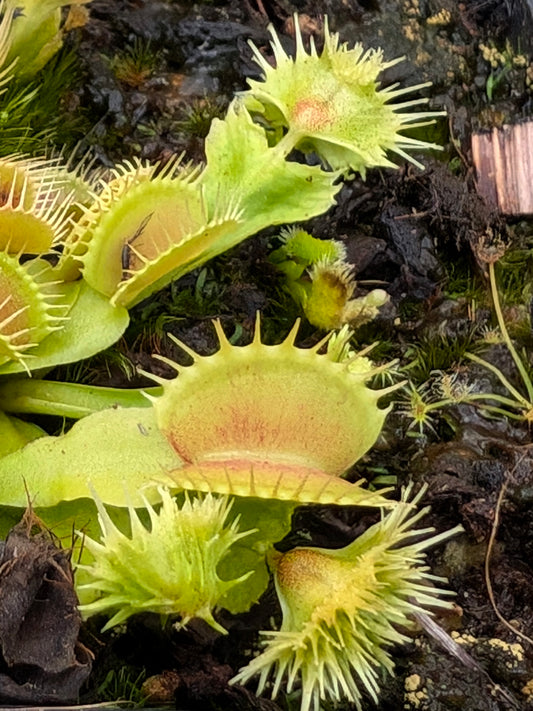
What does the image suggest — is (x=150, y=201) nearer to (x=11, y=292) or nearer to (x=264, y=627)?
(x=11, y=292)

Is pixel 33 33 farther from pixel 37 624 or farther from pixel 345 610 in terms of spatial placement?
pixel 345 610

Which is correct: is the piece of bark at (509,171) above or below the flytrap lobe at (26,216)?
below

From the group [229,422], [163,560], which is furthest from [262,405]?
[163,560]

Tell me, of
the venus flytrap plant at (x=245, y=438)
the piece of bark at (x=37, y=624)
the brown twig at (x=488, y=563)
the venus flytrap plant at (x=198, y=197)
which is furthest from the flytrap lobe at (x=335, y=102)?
the piece of bark at (x=37, y=624)

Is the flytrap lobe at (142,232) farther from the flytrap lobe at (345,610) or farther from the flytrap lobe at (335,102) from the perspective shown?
the flytrap lobe at (345,610)

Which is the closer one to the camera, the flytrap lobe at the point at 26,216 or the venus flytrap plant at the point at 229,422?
the venus flytrap plant at the point at 229,422

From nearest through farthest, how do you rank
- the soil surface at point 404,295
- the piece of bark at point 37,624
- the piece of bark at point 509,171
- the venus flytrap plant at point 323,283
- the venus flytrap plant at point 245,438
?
the piece of bark at point 37,624 → the venus flytrap plant at point 245,438 → the soil surface at point 404,295 → the venus flytrap plant at point 323,283 → the piece of bark at point 509,171

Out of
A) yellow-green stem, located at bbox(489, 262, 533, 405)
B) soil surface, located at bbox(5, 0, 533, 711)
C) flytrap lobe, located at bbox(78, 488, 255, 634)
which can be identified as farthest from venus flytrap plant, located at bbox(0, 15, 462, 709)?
yellow-green stem, located at bbox(489, 262, 533, 405)

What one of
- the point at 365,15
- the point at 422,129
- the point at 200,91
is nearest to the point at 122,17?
the point at 200,91
